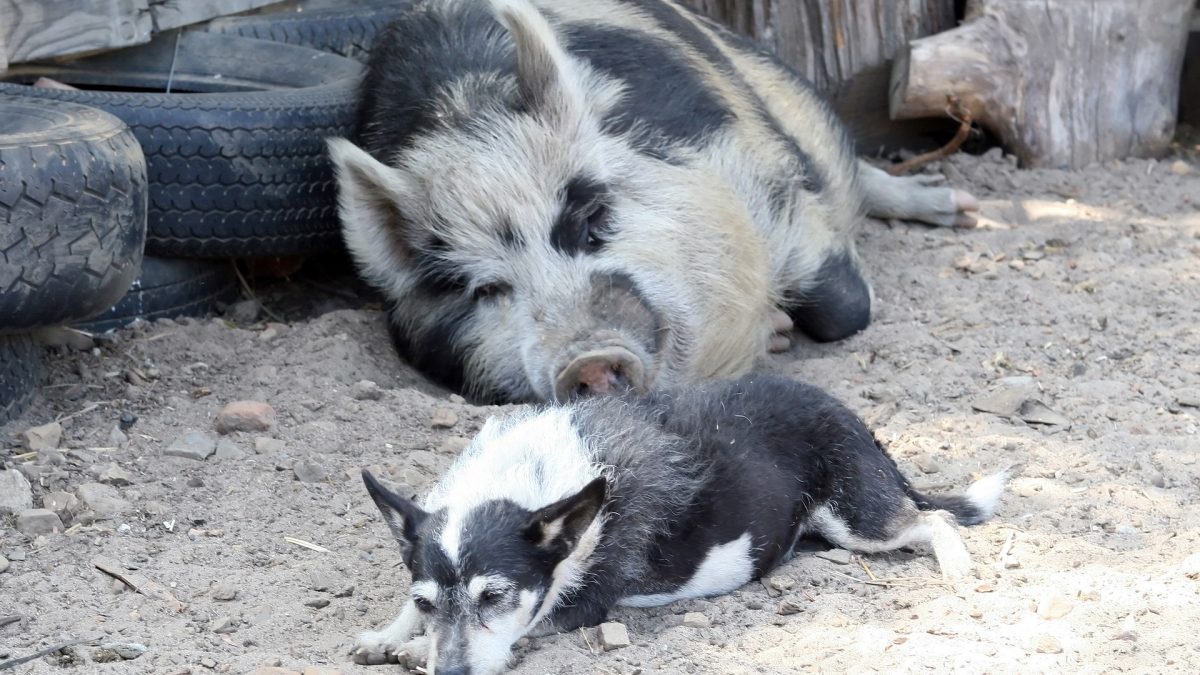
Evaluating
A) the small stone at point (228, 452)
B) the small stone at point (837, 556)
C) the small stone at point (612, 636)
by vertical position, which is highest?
the small stone at point (612, 636)

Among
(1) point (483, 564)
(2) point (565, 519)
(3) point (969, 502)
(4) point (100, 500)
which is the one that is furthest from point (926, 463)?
(4) point (100, 500)

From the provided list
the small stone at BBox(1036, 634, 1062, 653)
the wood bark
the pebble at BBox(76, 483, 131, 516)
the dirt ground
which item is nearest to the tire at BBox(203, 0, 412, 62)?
the dirt ground

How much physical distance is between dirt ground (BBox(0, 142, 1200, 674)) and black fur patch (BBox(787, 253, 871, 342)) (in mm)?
81

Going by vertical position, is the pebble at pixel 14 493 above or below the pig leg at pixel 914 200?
above

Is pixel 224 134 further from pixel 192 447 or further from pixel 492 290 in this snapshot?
pixel 192 447

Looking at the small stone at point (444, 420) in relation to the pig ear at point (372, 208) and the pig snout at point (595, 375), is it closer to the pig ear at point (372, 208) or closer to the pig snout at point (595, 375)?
the pig snout at point (595, 375)

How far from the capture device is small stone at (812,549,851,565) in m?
3.33

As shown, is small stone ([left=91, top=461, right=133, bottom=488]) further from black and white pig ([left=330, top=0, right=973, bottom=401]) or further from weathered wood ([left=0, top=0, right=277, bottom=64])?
weathered wood ([left=0, top=0, right=277, bottom=64])

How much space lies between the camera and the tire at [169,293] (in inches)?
189

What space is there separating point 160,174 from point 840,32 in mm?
3251

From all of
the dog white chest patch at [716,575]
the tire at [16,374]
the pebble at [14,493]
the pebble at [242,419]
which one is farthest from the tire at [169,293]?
the dog white chest patch at [716,575]

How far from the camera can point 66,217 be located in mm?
3797

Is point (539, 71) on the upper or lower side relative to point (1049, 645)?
upper

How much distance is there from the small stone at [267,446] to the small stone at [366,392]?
0.41 metres
